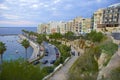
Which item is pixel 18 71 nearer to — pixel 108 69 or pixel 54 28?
pixel 108 69

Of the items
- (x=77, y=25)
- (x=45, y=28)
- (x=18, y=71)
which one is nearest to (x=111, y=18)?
(x=77, y=25)

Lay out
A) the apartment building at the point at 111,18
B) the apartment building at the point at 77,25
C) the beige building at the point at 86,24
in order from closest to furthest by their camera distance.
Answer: the apartment building at the point at 111,18 < the beige building at the point at 86,24 < the apartment building at the point at 77,25

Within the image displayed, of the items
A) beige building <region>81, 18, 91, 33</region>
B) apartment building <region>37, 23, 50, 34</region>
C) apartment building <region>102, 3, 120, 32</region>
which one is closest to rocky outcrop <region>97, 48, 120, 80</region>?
apartment building <region>102, 3, 120, 32</region>

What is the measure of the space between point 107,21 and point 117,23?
6.02 metres

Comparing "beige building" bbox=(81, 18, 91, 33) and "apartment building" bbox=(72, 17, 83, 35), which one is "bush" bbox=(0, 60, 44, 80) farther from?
"apartment building" bbox=(72, 17, 83, 35)

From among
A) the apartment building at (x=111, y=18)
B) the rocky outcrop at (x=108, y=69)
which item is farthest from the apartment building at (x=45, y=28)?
the rocky outcrop at (x=108, y=69)

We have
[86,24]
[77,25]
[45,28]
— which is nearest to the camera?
[86,24]

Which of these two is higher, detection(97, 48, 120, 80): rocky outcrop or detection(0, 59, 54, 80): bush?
detection(97, 48, 120, 80): rocky outcrop

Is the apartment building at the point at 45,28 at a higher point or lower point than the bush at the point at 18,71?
higher

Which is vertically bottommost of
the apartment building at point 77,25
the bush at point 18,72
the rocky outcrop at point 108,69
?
the bush at point 18,72

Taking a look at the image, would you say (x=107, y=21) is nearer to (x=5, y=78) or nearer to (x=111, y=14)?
(x=111, y=14)

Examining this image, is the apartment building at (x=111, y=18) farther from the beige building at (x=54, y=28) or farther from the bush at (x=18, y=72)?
the beige building at (x=54, y=28)

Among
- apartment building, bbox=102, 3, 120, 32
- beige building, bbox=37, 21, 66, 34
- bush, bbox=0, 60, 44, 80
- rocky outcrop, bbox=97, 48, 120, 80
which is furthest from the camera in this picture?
beige building, bbox=37, 21, 66, 34

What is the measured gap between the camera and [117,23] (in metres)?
82.6
